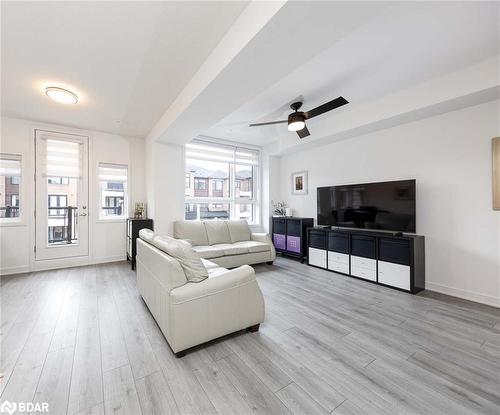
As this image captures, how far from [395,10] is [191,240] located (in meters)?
4.18

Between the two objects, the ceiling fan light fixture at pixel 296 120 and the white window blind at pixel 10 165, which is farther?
the white window blind at pixel 10 165

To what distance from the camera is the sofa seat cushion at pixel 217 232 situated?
4.71 metres

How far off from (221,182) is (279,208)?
1640 millimetres

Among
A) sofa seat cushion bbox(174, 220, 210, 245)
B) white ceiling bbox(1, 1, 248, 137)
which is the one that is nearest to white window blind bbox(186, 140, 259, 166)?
sofa seat cushion bbox(174, 220, 210, 245)

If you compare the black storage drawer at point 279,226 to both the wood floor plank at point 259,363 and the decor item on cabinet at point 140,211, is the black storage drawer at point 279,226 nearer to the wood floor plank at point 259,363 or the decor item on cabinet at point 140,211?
the decor item on cabinet at point 140,211

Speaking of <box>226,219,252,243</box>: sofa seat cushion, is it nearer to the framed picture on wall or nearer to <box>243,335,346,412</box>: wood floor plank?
the framed picture on wall

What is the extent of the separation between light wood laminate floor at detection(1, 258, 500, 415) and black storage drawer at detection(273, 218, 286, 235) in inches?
96.8

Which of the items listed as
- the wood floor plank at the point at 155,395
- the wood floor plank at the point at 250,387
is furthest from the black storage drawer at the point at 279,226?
the wood floor plank at the point at 155,395

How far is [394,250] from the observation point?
336cm

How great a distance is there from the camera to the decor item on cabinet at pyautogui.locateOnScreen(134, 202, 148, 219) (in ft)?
15.8

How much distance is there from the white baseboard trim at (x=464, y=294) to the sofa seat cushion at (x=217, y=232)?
11.6 feet

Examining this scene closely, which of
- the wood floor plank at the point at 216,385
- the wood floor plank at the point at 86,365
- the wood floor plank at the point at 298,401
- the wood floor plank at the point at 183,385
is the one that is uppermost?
the wood floor plank at the point at 86,365

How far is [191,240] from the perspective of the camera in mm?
4477

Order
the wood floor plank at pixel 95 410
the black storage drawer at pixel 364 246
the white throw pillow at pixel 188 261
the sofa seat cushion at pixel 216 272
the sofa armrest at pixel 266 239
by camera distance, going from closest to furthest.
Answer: the wood floor plank at pixel 95 410 < the white throw pillow at pixel 188 261 < the sofa seat cushion at pixel 216 272 < the black storage drawer at pixel 364 246 < the sofa armrest at pixel 266 239
